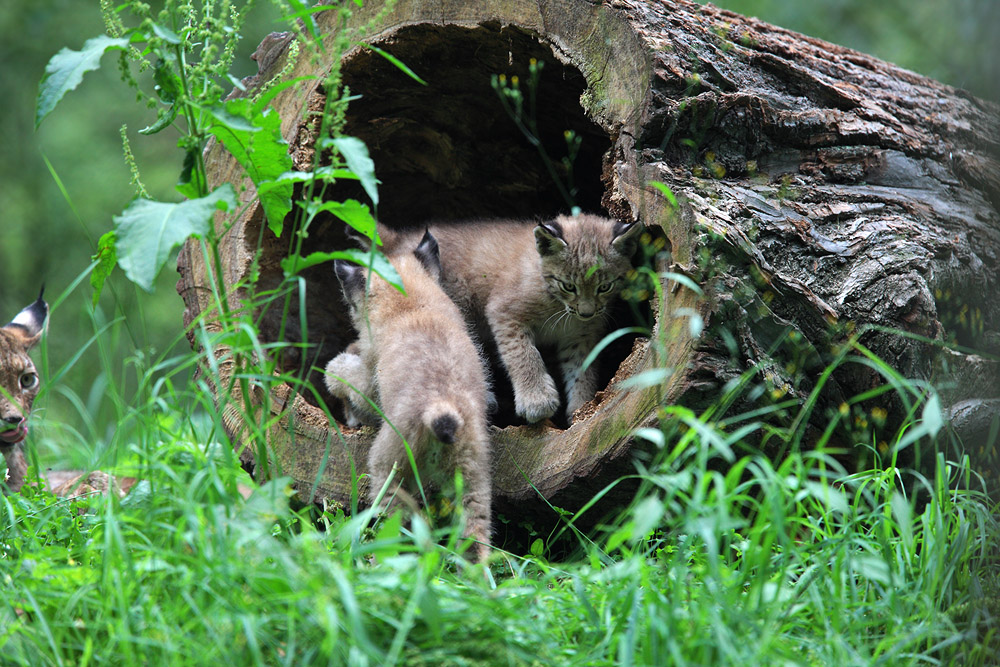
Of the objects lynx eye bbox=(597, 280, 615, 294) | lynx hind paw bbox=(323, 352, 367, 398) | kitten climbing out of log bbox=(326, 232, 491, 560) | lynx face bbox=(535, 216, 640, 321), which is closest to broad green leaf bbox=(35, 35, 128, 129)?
kitten climbing out of log bbox=(326, 232, 491, 560)

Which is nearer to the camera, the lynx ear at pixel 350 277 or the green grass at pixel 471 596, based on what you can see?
Result: the green grass at pixel 471 596

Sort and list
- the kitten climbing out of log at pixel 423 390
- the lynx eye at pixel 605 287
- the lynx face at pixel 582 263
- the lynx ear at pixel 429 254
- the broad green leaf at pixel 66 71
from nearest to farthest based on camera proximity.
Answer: the broad green leaf at pixel 66 71 < the kitten climbing out of log at pixel 423 390 < the lynx face at pixel 582 263 < the lynx eye at pixel 605 287 < the lynx ear at pixel 429 254

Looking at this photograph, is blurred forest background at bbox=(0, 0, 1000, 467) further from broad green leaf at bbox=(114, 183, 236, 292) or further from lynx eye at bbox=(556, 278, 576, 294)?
broad green leaf at bbox=(114, 183, 236, 292)

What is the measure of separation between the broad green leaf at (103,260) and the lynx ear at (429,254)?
4.98 ft

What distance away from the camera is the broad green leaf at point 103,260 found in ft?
8.46

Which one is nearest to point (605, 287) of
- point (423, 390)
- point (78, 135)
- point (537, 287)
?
point (537, 287)

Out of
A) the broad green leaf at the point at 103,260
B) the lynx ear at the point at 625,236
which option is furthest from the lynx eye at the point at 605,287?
the broad green leaf at the point at 103,260

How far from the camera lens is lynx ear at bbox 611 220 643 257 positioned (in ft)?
10.7

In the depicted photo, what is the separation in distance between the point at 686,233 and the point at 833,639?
4.46 feet

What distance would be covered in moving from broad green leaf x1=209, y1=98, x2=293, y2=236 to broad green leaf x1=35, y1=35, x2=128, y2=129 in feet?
1.09

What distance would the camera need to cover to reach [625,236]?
334cm

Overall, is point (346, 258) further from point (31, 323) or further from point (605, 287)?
point (31, 323)

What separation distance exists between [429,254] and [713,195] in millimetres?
1464

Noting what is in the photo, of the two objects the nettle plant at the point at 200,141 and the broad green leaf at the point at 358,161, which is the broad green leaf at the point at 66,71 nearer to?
the nettle plant at the point at 200,141
